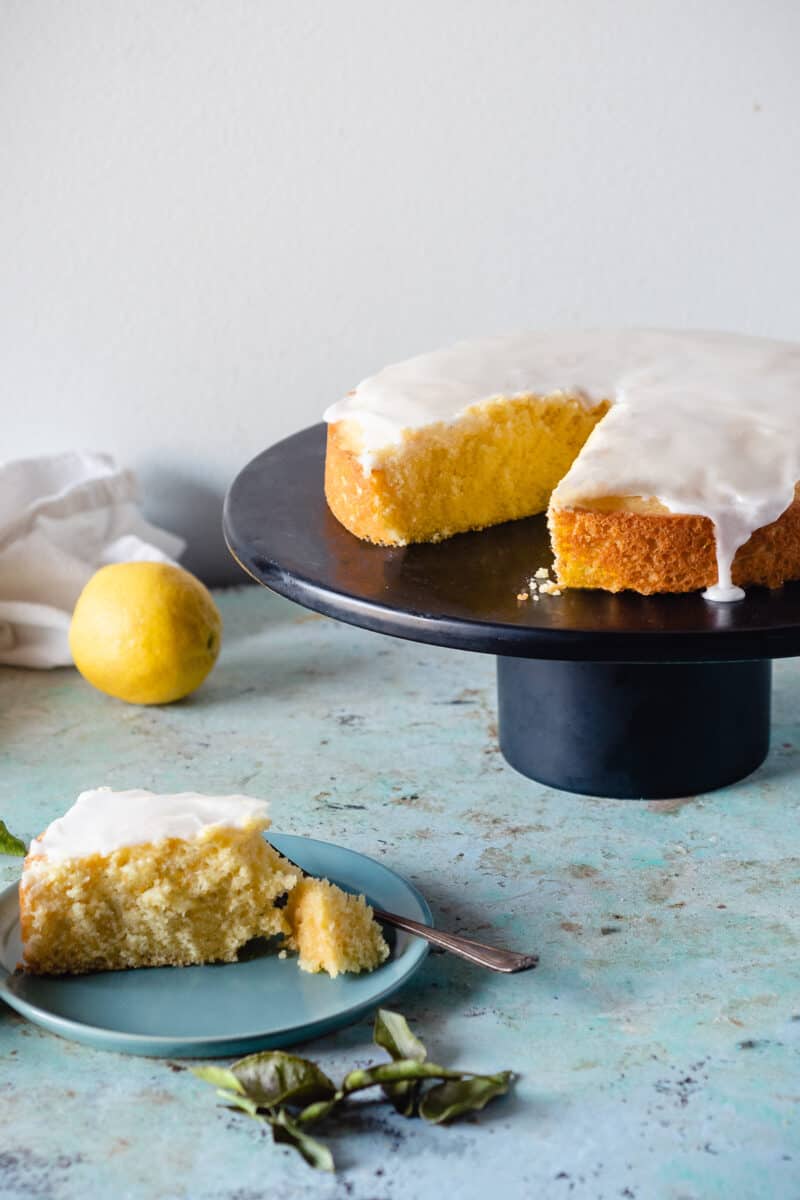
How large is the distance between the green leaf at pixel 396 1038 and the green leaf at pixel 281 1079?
0.07 meters

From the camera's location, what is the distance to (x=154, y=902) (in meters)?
1.67

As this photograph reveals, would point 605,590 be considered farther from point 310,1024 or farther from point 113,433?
point 113,433

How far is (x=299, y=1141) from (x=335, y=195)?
6.61 feet

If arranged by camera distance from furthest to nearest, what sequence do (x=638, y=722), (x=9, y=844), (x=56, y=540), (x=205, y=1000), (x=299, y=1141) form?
1. (x=56, y=540)
2. (x=638, y=722)
3. (x=9, y=844)
4. (x=205, y=1000)
5. (x=299, y=1141)

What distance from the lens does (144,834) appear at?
1.69 m

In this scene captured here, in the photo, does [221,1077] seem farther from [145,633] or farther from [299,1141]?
[145,633]

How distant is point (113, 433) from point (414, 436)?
119cm

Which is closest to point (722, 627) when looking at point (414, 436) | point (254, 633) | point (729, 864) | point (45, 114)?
point (729, 864)

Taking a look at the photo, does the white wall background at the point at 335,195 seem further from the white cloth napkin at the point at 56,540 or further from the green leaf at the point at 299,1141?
the green leaf at the point at 299,1141

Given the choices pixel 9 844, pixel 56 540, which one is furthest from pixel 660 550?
pixel 56 540

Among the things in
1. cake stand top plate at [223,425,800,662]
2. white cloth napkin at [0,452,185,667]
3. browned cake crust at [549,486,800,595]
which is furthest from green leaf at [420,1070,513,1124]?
white cloth napkin at [0,452,185,667]

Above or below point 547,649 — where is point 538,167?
above

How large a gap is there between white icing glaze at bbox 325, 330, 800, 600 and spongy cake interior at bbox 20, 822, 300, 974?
0.58 meters

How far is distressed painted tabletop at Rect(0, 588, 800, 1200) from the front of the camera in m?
1.47
